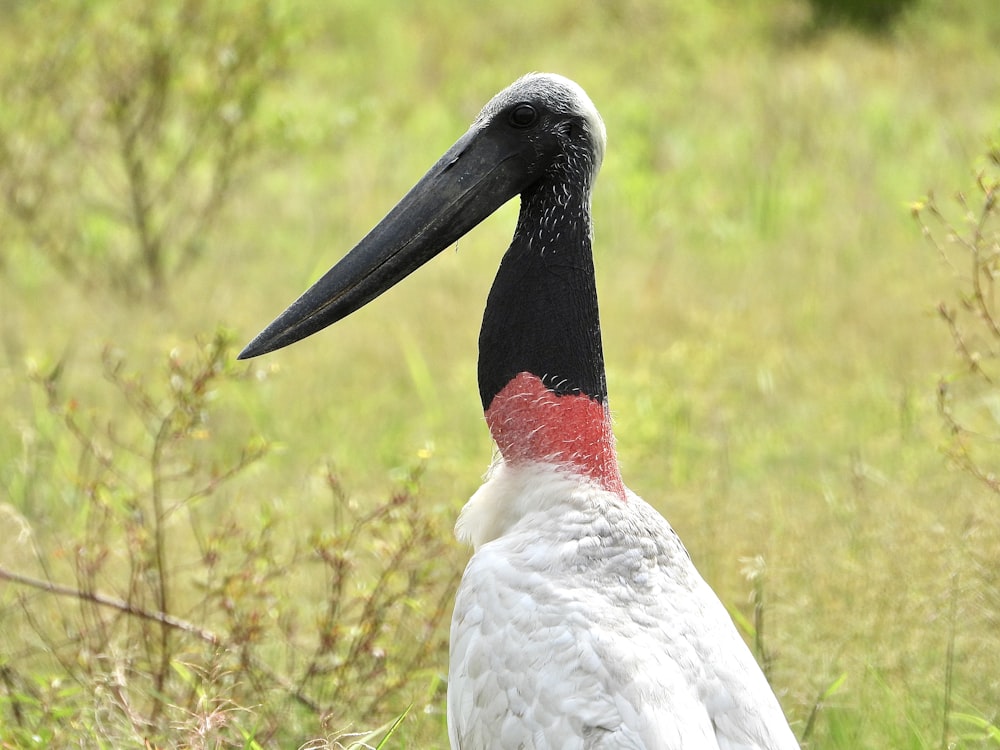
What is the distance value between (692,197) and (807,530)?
4327 millimetres

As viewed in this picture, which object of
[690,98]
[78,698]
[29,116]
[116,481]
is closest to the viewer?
[78,698]

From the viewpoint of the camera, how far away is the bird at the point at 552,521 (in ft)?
8.25

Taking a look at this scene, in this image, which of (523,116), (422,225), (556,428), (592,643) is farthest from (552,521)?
(523,116)

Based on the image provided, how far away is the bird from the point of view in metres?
2.51

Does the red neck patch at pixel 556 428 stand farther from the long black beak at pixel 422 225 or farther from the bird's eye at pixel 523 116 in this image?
the bird's eye at pixel 523 116

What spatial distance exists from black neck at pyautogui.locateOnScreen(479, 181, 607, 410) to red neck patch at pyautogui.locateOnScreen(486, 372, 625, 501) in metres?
0.02

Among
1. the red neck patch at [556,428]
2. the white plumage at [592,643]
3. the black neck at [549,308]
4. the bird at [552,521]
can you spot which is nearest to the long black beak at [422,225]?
the bird at [552,521]

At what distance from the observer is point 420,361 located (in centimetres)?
661

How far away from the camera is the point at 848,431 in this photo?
18.7ft

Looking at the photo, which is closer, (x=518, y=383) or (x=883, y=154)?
(x=518, y=383)

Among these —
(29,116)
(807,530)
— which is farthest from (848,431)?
(29,116)

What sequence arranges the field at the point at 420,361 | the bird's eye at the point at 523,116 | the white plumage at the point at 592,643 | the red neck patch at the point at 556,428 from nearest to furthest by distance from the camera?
the white plumage at the point at 592,643, the red neck patch at the point at 556,428, the bird's eye at the point at 523,116, the field at the point at 420,361

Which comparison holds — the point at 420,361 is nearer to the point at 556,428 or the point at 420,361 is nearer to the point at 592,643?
the point at 556,428

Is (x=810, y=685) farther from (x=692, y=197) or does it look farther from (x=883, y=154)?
(x=883, y=154)
